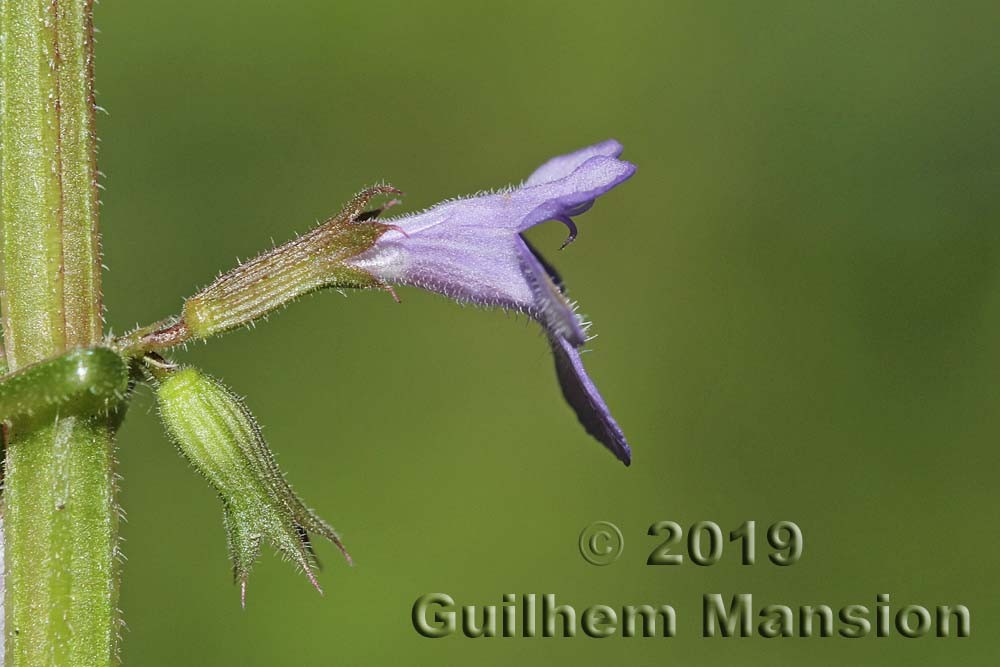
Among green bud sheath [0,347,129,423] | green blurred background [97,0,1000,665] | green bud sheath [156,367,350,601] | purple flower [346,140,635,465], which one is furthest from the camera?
green blurred background [97,0,1000,665]

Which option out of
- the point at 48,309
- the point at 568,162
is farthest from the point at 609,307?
the point at 48,309

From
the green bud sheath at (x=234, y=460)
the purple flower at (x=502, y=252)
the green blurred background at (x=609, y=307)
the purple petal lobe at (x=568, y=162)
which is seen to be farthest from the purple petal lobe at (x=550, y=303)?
the green blurred background at (x=609, y=307)

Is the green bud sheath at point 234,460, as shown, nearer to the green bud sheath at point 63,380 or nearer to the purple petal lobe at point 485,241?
the green bud sheath at point 63,380

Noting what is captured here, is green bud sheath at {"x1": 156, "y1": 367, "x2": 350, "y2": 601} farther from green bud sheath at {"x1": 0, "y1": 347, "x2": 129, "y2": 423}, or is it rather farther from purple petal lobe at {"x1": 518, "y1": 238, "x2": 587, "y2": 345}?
purple petal lobe at {"x1": 518, "y1": 238, "x2": 587, "y2": 345}

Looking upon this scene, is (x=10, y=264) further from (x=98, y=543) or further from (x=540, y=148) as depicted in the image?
(x=540, y=148)

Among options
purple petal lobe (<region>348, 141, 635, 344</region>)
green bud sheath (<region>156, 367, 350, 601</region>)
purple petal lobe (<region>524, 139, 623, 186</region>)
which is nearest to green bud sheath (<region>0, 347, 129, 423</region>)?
green bud sheath (<region>156, 367, 350, 601</region>)

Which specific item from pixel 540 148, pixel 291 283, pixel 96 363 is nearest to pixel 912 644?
pixel 540 148
